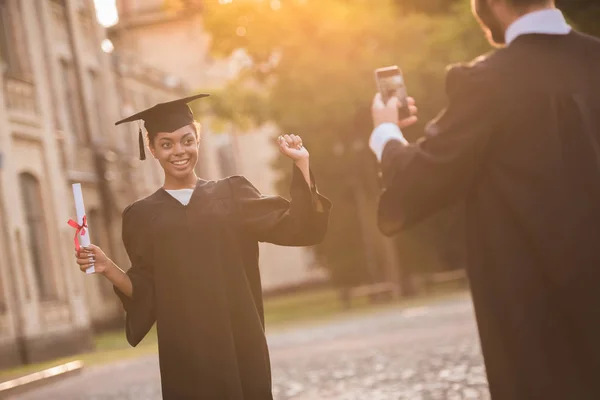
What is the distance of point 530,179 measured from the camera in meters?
3.88

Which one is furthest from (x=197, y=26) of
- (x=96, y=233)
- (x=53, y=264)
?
(x=53, y=264)

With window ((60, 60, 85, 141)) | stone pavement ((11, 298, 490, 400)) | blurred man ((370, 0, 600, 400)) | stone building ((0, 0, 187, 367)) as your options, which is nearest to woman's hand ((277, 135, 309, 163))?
blurred man ((370, 0, 600, 400))

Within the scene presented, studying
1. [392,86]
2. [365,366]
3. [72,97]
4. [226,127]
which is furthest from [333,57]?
[392,86]

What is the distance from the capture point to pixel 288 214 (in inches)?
200

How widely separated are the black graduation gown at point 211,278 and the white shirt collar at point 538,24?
51.0 inches

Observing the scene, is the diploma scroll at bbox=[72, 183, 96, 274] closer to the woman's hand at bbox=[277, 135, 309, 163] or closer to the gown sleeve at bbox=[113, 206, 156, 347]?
the gown sleeve at bbox=[113, 206, 156, 347]

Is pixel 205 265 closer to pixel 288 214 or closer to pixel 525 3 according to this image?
pixel 288 214

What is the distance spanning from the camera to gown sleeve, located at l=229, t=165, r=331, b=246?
505cm

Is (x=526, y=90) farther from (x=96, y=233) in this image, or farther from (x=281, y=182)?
(x=281, y=182)

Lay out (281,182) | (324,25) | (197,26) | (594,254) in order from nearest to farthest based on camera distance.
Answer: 1. (594,254)
2. (324,25)
3. (281,182)
4. (197,26)

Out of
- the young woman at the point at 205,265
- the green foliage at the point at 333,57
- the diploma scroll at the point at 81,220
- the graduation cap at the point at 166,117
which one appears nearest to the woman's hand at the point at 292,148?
the young woman at the point at 205,265

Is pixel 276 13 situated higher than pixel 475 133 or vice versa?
pixel 276 13

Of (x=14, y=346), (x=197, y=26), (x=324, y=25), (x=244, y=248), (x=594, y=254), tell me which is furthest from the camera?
(x=197, y=26)

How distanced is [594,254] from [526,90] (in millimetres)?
554
